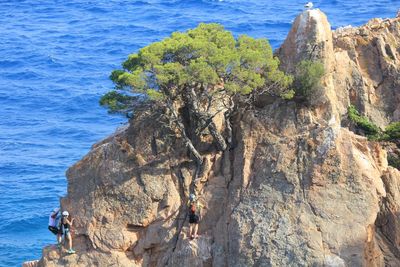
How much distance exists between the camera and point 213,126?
36875 millimetres

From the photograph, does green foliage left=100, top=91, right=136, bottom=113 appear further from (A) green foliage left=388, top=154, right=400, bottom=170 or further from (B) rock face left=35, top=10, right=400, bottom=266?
(A) green foliage left=388, top=154, right=400, bottom=170

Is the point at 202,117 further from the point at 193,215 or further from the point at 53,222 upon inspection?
the point at 53,222

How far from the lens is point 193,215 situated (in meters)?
35.6

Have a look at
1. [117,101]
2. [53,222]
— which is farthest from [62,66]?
[117,101]

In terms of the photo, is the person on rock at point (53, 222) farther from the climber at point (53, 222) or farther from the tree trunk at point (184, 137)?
the tree trunk at point (184, 137)

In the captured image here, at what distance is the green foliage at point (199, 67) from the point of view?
35156 mm

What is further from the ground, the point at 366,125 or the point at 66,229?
the point at 366,125

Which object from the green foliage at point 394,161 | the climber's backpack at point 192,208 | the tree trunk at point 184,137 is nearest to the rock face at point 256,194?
the tree trunk at point 184,137

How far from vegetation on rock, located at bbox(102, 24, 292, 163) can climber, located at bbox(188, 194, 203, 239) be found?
201 cm

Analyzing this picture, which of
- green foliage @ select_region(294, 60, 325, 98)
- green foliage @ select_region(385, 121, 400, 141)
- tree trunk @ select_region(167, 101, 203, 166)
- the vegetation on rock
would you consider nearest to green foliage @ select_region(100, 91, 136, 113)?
the vegetation on rock

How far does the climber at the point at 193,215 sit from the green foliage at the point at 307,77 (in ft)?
20.8

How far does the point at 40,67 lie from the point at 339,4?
3880cm

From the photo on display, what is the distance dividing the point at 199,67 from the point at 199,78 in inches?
18.7

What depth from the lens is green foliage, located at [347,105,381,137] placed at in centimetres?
4117
